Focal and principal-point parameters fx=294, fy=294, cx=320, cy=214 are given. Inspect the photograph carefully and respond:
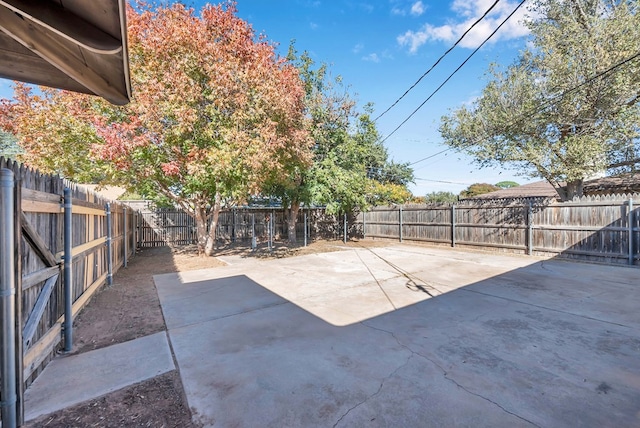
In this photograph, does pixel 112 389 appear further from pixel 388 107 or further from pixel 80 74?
pixel 388 107

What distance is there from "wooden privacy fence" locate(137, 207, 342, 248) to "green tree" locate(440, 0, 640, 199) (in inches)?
333

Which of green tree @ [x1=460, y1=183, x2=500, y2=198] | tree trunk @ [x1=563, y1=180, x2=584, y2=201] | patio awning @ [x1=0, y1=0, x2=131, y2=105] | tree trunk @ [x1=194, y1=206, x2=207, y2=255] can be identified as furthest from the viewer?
green tree @ [x1=460, y1=183, x2=500, y2=198]

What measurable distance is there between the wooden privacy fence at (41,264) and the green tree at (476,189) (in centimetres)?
3371

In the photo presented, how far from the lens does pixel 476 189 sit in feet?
108

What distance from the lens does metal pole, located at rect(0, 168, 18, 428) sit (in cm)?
164

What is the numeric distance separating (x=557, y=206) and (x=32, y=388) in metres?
11.4

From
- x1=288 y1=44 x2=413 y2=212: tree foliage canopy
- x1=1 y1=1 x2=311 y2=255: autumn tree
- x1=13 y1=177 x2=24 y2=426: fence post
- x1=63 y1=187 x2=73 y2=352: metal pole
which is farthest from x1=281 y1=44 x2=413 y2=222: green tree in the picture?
x1=13 y1=177 x2=24 y2=426: fence post

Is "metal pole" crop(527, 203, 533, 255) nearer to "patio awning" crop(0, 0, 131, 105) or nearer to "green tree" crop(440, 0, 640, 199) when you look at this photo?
"green tree" crop(440, 0, 640, 199)

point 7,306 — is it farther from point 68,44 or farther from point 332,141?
point 332,141

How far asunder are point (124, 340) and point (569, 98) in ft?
39.5

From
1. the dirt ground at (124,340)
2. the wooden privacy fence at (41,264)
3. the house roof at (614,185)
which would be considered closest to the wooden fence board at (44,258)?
the wooden privacy fence at (41,264)

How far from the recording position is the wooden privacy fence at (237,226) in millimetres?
12562

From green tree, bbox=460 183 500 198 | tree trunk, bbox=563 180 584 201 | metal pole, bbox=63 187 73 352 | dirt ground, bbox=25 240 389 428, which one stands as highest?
green tree, bbox=460 183 500 198

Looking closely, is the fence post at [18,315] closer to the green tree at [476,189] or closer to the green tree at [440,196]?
the green tree at [440,196]
